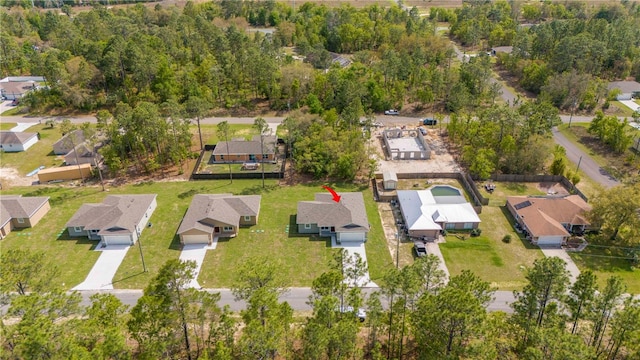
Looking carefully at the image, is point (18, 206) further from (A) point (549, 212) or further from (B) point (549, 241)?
(A) point (549, 212)

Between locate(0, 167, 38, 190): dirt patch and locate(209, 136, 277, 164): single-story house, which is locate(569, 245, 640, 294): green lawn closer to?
locate(209, 136, 277, 164): single-story house

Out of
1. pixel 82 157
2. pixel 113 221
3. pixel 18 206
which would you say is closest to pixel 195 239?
pixel 113 221

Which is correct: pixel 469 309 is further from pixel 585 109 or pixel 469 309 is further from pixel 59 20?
pixel 59 20

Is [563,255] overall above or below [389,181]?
below

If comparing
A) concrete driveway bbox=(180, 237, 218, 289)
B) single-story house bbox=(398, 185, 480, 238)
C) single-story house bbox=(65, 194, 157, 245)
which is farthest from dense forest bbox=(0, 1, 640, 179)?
concrete driveway bbox=(180, 237, 218, 289)

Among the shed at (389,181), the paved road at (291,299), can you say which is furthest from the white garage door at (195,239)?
the shed at (389,181)

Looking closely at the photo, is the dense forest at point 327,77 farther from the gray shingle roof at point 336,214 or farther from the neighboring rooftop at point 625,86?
the gray shingle roof at point 336,214
